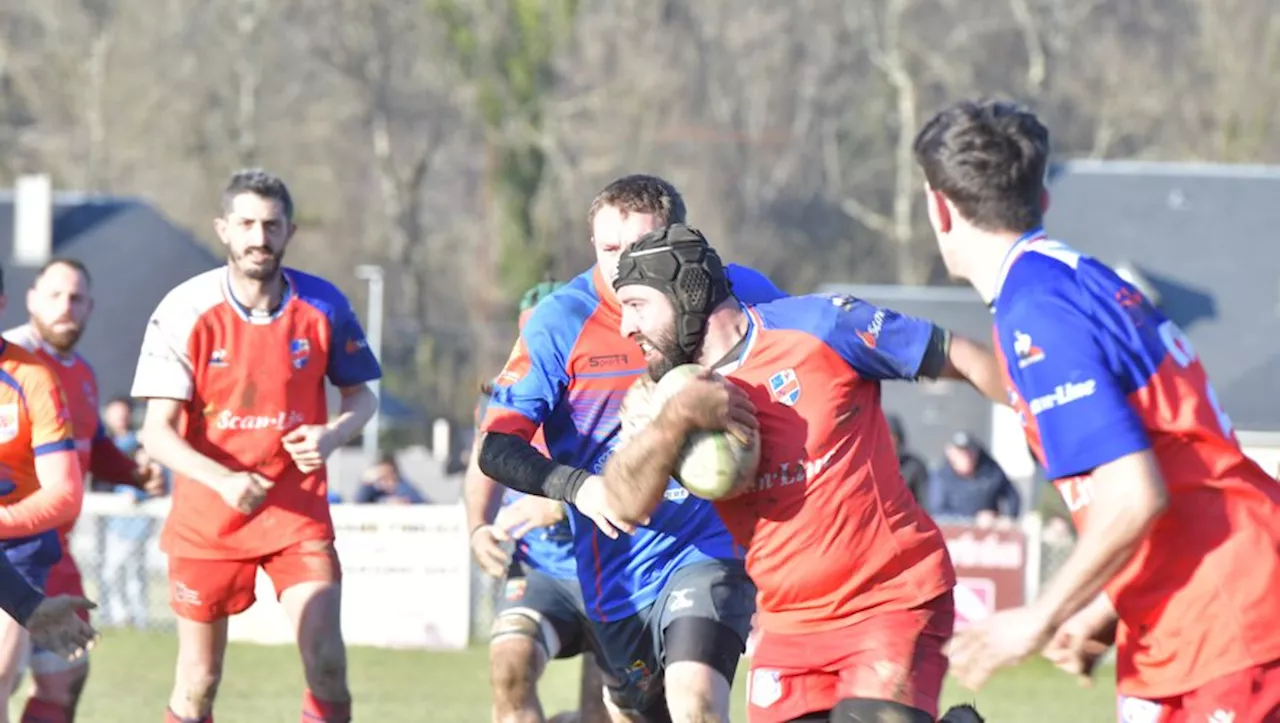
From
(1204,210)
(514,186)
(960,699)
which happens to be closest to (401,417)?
(514,186)

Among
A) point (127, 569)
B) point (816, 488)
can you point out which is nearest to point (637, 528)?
point (816, 488)

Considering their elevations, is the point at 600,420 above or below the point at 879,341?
below

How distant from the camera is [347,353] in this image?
7.72 m

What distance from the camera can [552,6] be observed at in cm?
4597

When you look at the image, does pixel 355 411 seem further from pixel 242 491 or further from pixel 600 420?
pixel 600 420

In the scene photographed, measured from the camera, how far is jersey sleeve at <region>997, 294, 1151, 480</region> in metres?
3.85

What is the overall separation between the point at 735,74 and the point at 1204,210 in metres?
15.1

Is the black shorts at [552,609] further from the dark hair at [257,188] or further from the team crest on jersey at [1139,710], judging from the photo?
the team crest on jersey at [1139,710]

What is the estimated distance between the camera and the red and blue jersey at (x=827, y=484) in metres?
4.90

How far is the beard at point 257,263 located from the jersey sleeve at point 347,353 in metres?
0.35

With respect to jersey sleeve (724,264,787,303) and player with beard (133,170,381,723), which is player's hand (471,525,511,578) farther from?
jersey sleeve (724,264,787,303)

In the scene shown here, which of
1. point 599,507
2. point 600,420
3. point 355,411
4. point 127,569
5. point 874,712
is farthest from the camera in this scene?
point 127,569

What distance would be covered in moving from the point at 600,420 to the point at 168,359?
79.1 inches

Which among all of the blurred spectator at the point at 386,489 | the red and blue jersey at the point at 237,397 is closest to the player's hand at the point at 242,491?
the red and blue jersey at the point at 237,397
